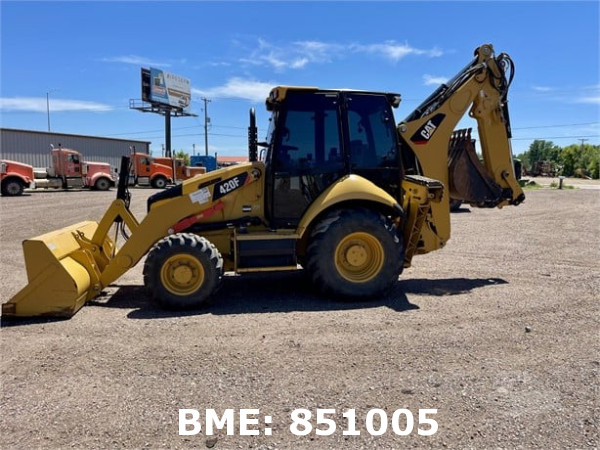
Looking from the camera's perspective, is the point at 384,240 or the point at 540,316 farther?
the point at 384,240

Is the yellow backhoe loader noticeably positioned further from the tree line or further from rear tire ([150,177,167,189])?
the tree line

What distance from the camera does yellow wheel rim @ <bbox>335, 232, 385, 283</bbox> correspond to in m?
5.69

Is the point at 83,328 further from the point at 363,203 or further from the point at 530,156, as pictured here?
the point at 530,156

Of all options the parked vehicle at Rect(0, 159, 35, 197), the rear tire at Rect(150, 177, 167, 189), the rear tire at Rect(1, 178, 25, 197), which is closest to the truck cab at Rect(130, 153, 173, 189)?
the rear tire at Rect(150, 177, 167, 189)

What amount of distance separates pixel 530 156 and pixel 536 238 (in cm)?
10885

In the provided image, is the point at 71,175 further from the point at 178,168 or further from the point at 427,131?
the point at 427,131

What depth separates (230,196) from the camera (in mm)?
5965

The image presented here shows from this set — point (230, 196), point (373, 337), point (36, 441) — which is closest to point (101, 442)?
point (36, 441)

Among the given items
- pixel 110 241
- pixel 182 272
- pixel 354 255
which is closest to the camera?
pixel 182 272

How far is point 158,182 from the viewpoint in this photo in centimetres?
3388

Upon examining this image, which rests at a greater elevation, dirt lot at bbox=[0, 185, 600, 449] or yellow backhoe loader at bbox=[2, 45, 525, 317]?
yellow backhoe loader at bbox=[2, 45, 525, 317]

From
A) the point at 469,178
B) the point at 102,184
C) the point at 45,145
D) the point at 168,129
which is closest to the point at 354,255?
the point at 469,178

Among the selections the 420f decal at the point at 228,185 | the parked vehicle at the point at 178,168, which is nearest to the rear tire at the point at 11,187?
the parked vehicle at the point at 178,168

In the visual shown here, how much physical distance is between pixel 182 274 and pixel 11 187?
80.3 ft
